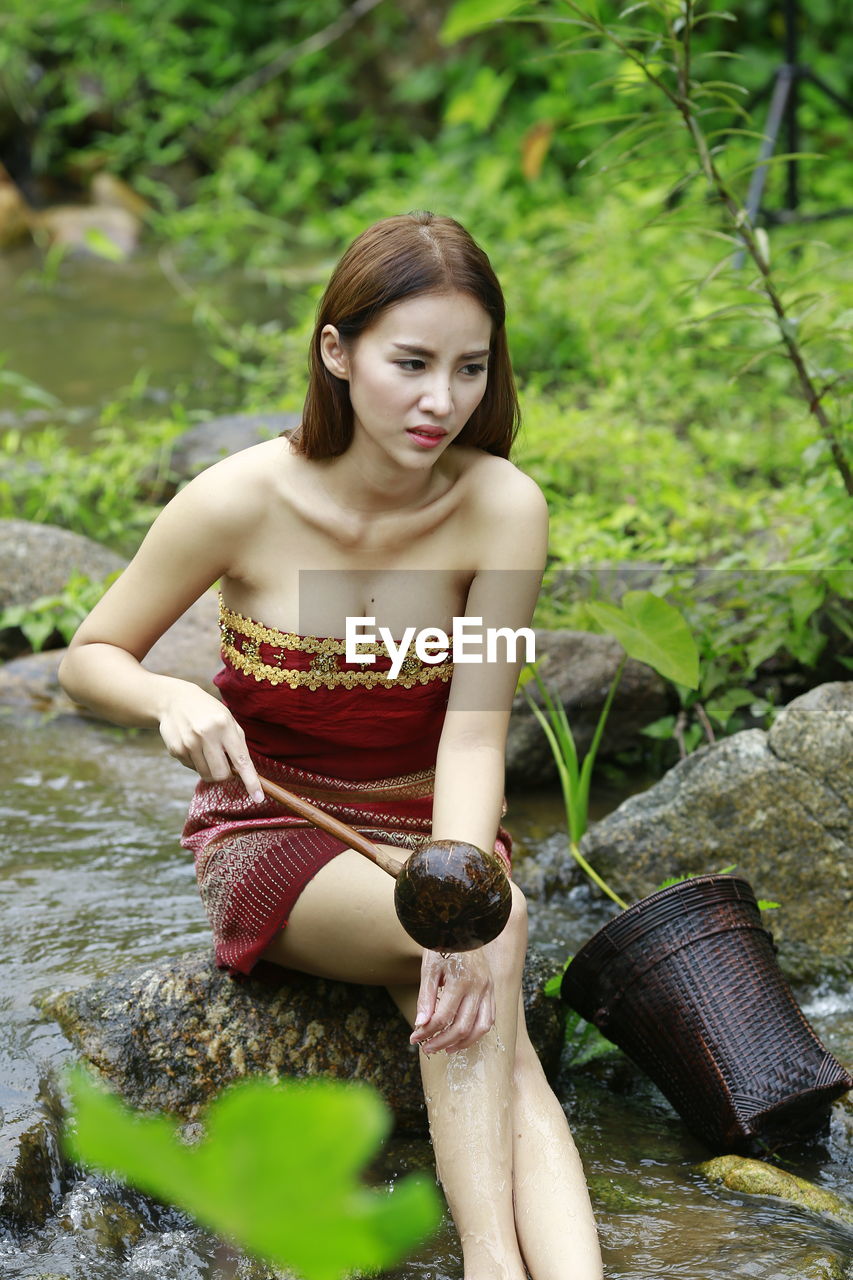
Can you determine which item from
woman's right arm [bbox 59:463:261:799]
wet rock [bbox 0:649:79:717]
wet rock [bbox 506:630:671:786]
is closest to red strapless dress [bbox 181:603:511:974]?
woman's right arm [bbox 59:463:261:799]

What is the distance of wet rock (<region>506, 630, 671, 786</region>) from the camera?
335 centimetres

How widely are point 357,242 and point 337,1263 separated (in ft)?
6.17

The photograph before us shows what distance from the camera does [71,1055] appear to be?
219 cm

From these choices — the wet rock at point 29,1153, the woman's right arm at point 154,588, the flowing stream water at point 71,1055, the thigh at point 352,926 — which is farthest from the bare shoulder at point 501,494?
the wet rock at point 29,1153

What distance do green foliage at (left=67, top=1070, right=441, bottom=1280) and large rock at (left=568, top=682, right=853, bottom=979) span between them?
2.45m

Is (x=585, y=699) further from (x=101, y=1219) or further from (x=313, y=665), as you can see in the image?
(x=101, y=1219)

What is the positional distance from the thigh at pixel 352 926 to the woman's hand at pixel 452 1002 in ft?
0.33

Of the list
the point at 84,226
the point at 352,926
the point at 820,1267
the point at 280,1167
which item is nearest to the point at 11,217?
the point at 84,226

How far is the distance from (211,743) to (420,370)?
62 centimetres

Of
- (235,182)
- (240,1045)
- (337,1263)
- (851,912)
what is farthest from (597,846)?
(235,182)

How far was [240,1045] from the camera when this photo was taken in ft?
7.16

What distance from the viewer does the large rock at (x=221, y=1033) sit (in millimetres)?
2156

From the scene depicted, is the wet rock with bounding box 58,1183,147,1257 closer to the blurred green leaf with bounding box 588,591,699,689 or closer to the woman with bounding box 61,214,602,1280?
the woman with bounding box 61,214,602,1280

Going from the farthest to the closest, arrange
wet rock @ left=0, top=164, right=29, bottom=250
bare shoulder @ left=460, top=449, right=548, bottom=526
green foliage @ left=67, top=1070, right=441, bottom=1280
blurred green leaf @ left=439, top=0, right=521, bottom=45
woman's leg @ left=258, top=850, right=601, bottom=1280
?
wet rock @ left=0, top=164, right=29, bottom=250 < blurred green leaf @ left=439, top=0, right=521, bottom=45 < bare shoulder @ left=460, top=449, right=548, bottom=526 < woman's leg @ left=258, top=850, right=601, bottom=1280 < green foliage @ left=67, top=1070, right=441, bottom=1280
